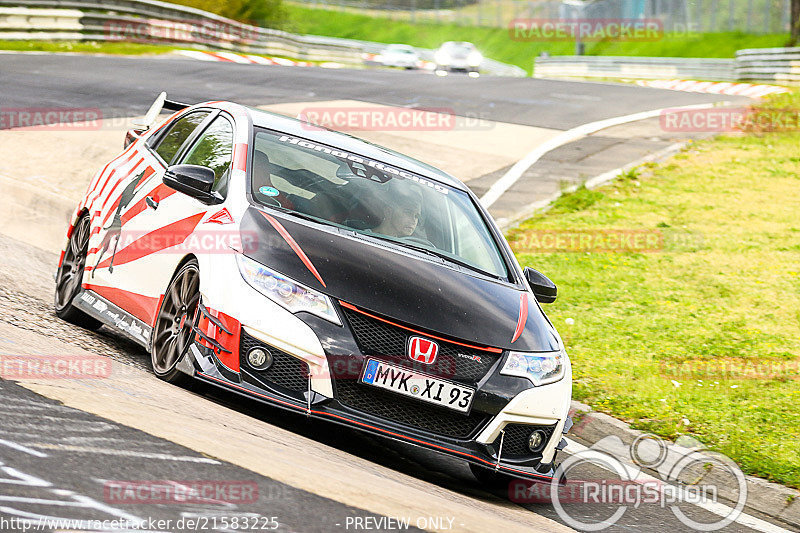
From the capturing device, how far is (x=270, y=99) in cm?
1952

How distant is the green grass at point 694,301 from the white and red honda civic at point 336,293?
1.80 meters

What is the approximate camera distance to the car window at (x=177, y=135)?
7.25 metres

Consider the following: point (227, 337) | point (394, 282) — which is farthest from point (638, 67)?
point (227, 337)

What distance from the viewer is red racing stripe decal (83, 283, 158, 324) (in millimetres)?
6405

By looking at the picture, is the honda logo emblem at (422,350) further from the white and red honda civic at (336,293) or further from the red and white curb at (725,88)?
the red and white curb at (725,88)

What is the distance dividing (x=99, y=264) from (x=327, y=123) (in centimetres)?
1085

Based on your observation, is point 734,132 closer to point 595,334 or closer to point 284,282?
point 595,334

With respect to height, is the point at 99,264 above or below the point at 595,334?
above

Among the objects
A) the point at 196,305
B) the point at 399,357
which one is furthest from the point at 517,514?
the point at 196,305

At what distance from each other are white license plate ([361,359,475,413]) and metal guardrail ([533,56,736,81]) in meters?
35.3

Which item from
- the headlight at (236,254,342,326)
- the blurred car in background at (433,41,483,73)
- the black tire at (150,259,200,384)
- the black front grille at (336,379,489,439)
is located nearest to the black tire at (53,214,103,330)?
the black tire at (150,259,200,384)

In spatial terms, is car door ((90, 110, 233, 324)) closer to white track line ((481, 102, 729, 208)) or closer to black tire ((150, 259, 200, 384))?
black tire ((150, 259, 200, 384))

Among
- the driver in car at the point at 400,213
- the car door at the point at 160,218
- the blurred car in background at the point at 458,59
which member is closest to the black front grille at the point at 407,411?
the driver in car at the point at 400,213

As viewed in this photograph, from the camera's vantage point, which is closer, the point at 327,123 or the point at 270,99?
the point at 327,123
